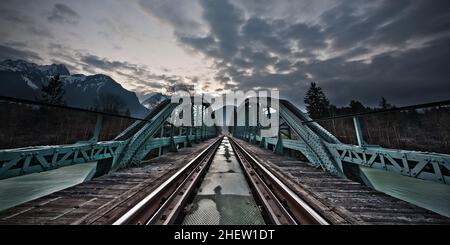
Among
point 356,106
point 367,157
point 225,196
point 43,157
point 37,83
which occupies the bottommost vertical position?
point 225,196

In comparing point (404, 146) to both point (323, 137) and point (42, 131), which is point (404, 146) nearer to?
point (323, 137)

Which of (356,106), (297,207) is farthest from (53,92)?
(356,106)

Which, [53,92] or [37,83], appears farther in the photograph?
[37,83]

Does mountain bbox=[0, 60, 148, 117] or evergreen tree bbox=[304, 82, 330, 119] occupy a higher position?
mountain bbox=[0, 60, 148, 117]

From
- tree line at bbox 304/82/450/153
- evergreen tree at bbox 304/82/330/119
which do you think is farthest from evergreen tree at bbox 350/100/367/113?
tree line at bbox 304/82/450/153

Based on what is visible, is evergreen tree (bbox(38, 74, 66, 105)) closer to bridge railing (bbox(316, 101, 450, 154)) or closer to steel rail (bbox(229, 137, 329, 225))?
steel rail (bbox(229, 137, 329, 225))

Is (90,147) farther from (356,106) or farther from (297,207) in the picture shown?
(356,106)

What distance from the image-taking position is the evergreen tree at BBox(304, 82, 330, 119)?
4319 centimetres

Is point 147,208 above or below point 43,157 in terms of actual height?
below

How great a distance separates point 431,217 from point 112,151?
6.83m

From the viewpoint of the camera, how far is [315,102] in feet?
147

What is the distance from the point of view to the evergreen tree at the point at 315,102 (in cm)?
4319
